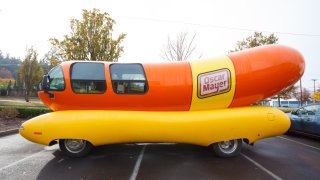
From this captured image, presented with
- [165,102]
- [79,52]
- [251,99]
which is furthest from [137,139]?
[79,52]

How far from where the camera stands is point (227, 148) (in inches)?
285

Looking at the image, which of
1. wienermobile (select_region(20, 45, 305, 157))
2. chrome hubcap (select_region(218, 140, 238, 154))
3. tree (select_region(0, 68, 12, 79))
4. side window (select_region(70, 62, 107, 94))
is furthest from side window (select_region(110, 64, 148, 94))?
tree (select_region(0, 68, 12, 79))

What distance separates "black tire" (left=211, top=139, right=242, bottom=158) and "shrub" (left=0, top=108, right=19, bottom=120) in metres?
11.9

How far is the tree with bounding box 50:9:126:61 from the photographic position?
18.2m

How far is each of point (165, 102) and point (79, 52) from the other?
12.6m

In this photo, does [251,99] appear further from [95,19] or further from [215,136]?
[95,19]

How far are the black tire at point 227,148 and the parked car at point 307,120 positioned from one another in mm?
4563

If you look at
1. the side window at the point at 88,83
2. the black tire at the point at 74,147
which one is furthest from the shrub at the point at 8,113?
the side window at the point at 88,83

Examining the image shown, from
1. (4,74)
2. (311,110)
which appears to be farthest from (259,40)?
(4,74)

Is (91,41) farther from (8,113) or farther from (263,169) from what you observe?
(263,169)

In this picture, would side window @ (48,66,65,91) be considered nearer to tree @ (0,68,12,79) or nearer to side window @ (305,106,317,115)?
side window @ (305,106,317,115)

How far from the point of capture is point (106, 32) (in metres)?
18.7

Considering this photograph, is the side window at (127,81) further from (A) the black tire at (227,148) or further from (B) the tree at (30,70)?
(B) the tree at (30,70)

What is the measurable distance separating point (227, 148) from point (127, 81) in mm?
3271
